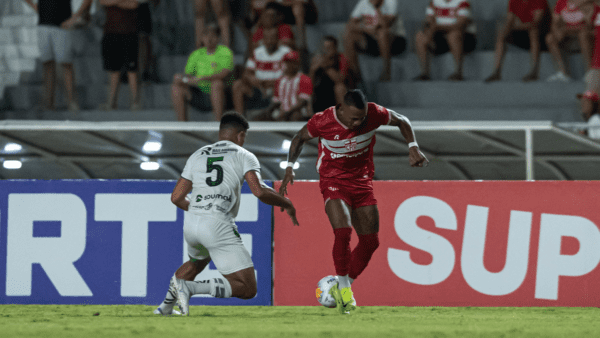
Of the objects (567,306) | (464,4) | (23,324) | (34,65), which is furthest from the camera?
(34,65)

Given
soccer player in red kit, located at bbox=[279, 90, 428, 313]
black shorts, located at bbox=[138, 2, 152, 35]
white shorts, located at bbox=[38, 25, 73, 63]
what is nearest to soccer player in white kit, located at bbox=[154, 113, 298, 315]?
soccer player in red kit, located at bbox=[279, 90, 428, 313]

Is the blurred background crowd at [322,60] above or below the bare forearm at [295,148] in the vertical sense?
above

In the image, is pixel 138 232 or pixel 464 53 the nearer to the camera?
pixel 138 232

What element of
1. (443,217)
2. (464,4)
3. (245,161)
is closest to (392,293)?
(443,217)

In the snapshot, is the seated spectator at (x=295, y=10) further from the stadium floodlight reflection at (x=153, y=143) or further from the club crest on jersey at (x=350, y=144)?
the club crest on jersey at (x=350, y=144)

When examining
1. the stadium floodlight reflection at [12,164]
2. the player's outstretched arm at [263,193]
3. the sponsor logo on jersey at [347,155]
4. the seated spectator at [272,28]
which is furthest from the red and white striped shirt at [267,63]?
the player's outstretched arm at [263,193]

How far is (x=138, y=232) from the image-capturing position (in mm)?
7566

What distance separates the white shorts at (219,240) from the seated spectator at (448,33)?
7098 millimetres

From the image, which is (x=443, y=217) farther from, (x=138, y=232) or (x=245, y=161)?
(x=138, y=232)

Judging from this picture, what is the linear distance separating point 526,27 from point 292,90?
12.9ft

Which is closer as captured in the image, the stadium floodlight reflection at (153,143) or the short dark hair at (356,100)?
the short dark hair at (356,100)

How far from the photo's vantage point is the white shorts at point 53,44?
41.2 ft

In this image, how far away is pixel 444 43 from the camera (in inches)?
487

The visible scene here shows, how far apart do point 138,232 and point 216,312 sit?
126 centimetres
